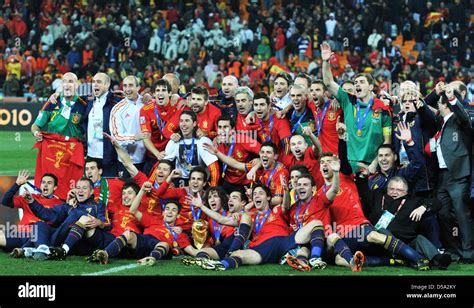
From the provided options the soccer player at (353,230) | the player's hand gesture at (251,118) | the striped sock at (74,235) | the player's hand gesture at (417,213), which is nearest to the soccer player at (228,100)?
the player's hand gesture at (251,118)

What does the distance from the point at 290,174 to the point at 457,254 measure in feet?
6.40

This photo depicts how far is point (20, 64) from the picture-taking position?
28.8 metres

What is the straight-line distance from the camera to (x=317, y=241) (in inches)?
376

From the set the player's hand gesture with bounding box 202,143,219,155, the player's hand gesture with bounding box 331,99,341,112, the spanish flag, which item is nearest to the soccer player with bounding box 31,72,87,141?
the player's hand gesture with bounding box 202,143,219,155

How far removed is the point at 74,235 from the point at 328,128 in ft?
10.3

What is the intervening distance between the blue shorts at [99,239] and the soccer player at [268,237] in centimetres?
131

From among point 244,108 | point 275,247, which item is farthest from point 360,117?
point 275,247

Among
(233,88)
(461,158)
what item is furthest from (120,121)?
(461,158)

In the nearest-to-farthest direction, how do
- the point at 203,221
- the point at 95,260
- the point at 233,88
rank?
the point at 95,260
the point at 203,221
the point at 233,88

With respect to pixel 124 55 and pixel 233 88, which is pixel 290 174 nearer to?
pixel 233 88

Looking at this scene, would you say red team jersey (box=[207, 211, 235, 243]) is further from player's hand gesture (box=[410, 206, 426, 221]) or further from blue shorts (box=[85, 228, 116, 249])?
player's hand gesture (box=[410, 206, 426, 221])

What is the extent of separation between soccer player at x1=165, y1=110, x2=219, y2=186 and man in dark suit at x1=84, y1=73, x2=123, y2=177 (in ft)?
3.48

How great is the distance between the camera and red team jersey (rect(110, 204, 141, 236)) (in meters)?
10.4

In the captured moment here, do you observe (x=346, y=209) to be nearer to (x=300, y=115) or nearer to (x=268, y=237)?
(x=268, y=237)
